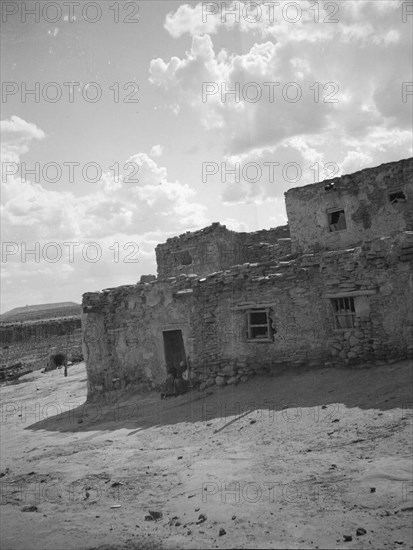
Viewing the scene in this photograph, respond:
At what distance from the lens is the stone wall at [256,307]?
1052 centimetres

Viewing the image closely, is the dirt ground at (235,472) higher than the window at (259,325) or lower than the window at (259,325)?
lower

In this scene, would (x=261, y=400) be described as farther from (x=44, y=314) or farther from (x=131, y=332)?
(x=44, y=314)

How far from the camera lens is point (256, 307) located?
12.4 metres

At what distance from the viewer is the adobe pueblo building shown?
34.9 feet

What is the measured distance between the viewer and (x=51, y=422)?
545 inches

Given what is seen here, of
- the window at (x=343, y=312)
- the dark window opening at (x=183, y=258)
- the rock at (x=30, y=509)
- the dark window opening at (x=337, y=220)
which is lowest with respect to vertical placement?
the rock at (x=30, y=509)

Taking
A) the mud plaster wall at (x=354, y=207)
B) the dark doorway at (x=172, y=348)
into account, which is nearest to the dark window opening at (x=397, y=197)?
the mud plaster wall at (x=354, y=207)

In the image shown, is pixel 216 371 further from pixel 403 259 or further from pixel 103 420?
pixel 403 259

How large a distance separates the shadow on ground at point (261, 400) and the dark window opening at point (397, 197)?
8.47 m

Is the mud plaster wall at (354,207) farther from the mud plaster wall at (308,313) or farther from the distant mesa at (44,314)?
the distant mesa at (44,314)

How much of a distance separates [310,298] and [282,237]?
1078cm

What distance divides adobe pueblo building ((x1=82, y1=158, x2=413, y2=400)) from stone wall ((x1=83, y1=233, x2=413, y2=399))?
0.03m

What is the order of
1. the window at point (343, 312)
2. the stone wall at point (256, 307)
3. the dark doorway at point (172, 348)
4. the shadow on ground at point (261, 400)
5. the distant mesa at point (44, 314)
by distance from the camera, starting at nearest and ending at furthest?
the shadow on ground at point (261, 400), the stone wall at point (256, 307), the window at point (343, 312), the dark doorway at point (172, 348), the distant mesa at point (44, 314)

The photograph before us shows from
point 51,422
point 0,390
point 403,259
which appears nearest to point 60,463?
point 51,422
